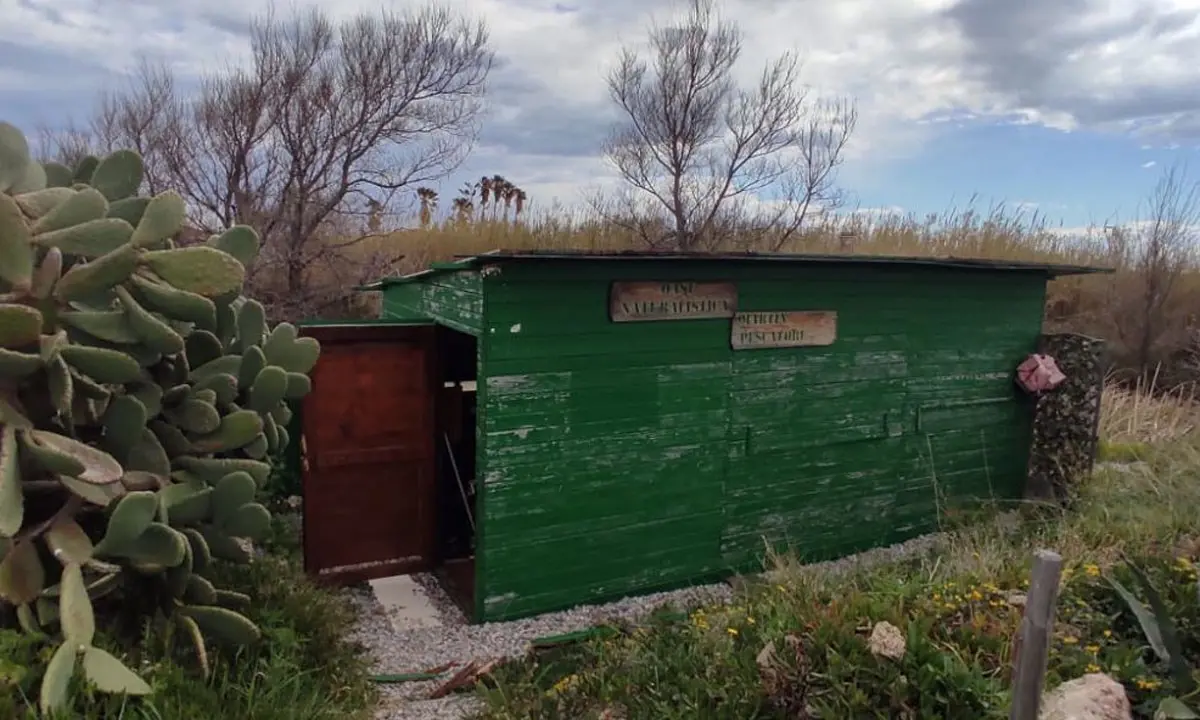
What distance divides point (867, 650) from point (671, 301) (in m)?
3.22

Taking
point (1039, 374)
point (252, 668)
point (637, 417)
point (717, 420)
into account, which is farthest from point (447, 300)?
point (1039, 374)

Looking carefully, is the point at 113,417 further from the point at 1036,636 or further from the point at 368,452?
the point at 1036,636

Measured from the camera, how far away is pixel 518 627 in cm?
555

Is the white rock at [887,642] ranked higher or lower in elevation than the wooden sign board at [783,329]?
lower

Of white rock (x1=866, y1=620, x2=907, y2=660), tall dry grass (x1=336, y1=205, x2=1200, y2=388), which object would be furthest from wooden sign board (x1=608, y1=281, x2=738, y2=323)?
A: tall dry grass (x1=336, y1=205, x2=1200, y2=388)

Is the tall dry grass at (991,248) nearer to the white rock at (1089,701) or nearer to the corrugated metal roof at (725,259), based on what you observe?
the corrugated metal roof at (725,259)

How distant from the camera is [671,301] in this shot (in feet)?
19.5

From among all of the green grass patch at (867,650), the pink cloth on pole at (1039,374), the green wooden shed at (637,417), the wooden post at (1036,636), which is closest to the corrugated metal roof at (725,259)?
the green wooden shed at (637,417)

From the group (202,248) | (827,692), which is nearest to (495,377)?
(202,248)

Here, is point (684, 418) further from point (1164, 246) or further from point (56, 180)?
point (1164, 246)

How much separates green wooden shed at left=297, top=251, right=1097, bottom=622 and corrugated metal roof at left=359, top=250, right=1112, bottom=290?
0.07 feet

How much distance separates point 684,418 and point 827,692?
319cm

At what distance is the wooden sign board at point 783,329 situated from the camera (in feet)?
20.6

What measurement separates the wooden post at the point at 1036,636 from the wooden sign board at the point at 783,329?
3.75 m
